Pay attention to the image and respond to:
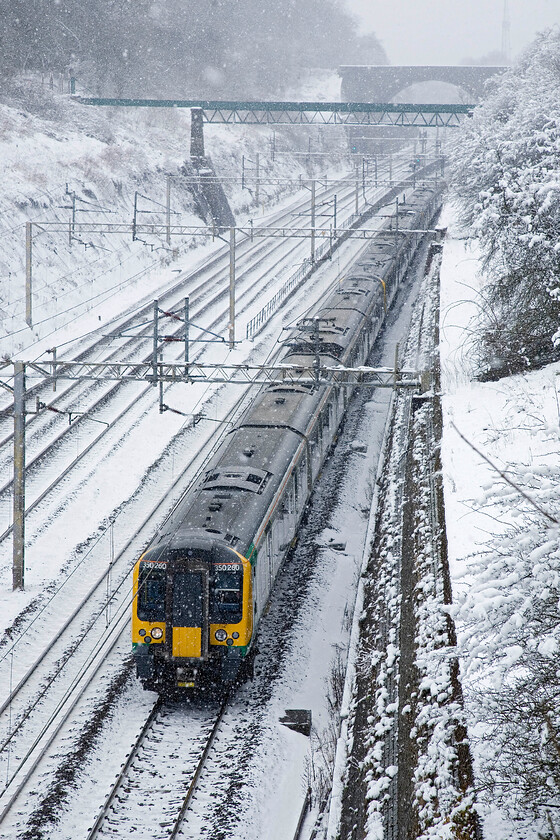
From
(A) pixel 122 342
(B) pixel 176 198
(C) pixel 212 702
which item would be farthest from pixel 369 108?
(C) pixel 212 702

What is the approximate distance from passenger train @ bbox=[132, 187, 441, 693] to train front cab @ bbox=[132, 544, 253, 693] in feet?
0.05

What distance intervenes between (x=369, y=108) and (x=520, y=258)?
4108 cm

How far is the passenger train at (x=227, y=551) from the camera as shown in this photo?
45.0ft

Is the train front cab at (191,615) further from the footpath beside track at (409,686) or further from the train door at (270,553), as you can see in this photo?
the footpath beside track at (409,686)

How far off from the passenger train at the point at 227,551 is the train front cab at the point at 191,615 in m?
0.02

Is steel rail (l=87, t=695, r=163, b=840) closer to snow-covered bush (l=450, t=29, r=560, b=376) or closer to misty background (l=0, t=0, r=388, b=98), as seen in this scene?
snow-covered bush (l=450, t=29, r=560, b=376)

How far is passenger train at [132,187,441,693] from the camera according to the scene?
13.7m

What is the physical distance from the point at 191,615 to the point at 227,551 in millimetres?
1175

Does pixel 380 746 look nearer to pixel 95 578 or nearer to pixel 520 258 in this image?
pixel 95 578

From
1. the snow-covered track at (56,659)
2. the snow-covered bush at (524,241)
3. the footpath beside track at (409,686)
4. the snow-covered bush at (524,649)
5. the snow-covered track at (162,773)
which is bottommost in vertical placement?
the snow-covered track at (162,773)

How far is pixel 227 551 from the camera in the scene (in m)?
13.8

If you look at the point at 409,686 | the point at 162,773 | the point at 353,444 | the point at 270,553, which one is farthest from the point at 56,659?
the point at 353,444

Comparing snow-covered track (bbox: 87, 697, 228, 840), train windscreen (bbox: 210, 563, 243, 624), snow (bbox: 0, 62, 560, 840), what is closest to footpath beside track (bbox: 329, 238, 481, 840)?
snow (bbox: 0, 62, 560, 840)

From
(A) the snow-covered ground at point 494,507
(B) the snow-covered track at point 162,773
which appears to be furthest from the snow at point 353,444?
(B) the snow-covered track at point 162,773
